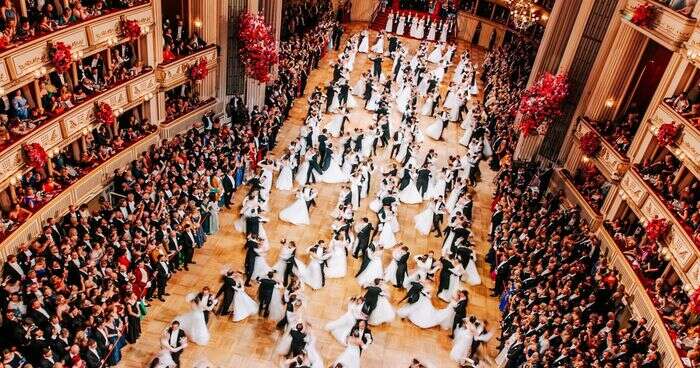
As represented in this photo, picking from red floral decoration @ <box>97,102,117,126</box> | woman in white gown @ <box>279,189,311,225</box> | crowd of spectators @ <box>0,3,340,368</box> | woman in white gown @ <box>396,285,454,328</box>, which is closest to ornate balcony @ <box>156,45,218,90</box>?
crowd of spectators @ <box>0,3,340,368</box>

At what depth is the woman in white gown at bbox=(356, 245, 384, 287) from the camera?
13305mm

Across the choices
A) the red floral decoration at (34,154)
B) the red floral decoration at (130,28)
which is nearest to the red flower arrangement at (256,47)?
the red floral decoration at (130,28)

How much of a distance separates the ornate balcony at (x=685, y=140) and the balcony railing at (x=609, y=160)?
57.1 inches

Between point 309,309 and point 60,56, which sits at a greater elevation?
point 60,56

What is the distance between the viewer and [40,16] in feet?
37.1

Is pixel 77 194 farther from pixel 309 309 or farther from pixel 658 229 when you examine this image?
pixel 658 229

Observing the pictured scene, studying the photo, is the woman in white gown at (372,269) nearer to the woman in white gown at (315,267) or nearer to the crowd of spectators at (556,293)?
the woman in white gown at (315,267)

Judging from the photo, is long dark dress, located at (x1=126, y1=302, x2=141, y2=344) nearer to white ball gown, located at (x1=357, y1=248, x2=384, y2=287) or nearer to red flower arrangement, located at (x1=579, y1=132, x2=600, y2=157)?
white ball gown, located at (x1=357, y1=248, x2=384, y2=287)

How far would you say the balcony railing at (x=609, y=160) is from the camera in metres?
13.9

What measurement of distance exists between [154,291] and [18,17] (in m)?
6.05

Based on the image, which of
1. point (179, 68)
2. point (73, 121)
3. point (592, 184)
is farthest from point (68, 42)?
point (592, 184)

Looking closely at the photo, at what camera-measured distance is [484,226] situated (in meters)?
16.8

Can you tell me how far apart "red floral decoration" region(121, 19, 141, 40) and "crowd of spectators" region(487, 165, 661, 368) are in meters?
10.3

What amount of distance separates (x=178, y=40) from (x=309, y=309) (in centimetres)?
859
